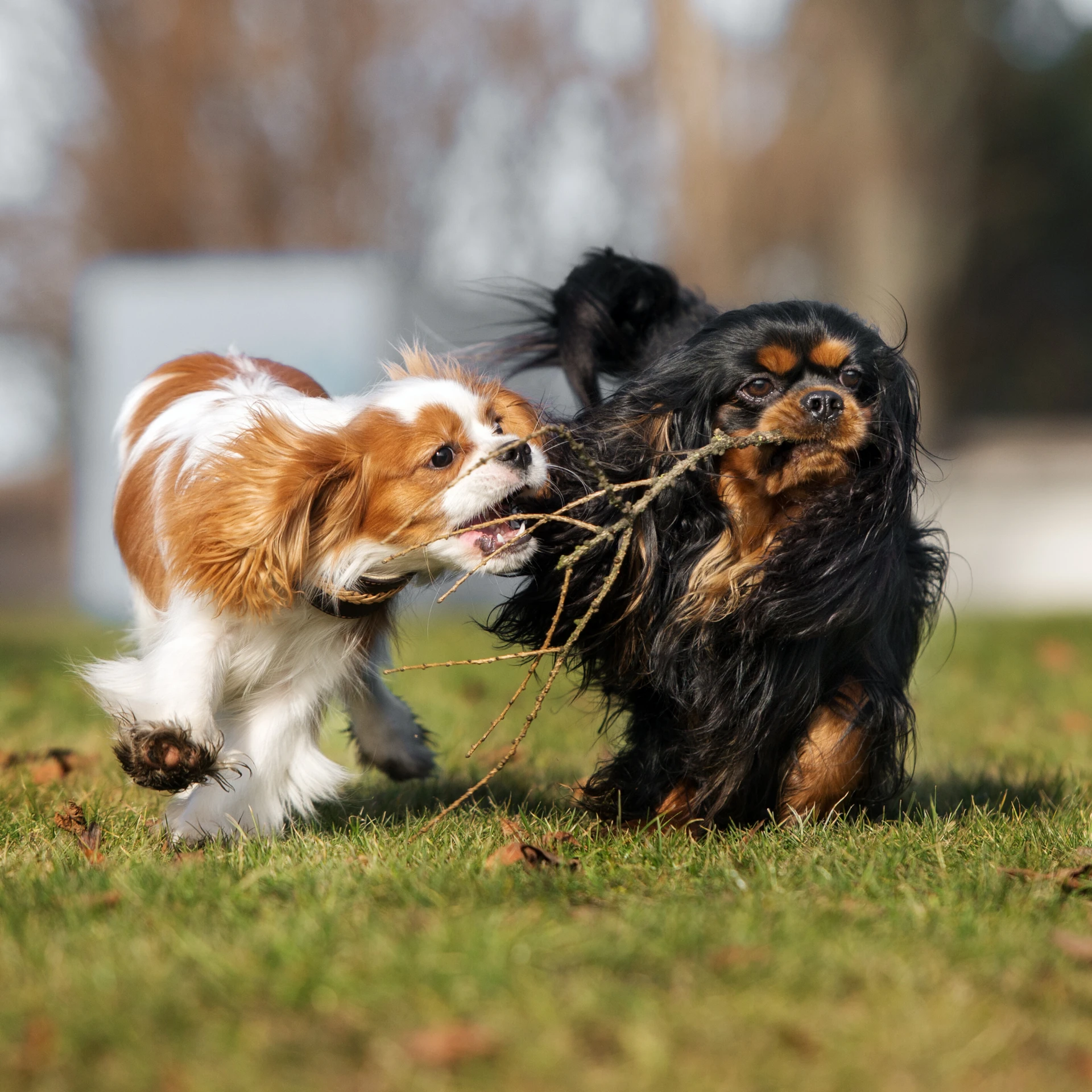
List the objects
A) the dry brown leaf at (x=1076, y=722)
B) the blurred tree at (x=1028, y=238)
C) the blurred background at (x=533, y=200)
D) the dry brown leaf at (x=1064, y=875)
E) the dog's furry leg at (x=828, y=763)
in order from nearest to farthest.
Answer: the dry brown leaf at (x=1064, y=875), the dog's furry leg at (x=828, y=763), the dry brown leaf at (x=1076, y=722), the blurred background at (x=533, y=200), the blurred tree at (x=1028, y=238)

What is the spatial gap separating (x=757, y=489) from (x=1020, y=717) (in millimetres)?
2767

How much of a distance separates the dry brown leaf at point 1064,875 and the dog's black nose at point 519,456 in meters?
1.32

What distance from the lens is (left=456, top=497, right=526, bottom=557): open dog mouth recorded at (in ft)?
9.82

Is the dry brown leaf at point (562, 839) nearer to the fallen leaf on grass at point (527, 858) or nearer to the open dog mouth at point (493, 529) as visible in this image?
the fallen leaf on grass at point (527, 858)

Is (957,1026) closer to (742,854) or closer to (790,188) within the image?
(742,854)

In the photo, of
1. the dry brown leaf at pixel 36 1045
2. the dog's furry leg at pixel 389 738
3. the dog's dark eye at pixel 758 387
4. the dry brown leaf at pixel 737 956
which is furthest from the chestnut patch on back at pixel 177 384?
the dry brown leaf at pixel 737 956

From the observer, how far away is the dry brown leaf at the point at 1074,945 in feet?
6.94

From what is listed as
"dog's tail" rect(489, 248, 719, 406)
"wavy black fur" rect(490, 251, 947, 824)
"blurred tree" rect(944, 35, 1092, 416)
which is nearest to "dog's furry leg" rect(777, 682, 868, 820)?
"wavy black fur" rect(490, 251, 947, 824)

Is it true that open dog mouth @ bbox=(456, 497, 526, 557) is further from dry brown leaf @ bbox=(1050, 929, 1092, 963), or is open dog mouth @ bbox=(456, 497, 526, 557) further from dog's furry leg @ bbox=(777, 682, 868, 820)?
dry brown leaf @ bbox=(1050, 929, 1092, 963)

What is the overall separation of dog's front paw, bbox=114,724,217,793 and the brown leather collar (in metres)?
0.41

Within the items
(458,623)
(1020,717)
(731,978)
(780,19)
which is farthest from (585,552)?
(780,19)

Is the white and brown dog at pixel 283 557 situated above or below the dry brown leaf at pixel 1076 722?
above

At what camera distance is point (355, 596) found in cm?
304

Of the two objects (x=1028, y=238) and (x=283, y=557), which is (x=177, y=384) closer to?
(x=283, y=557)
